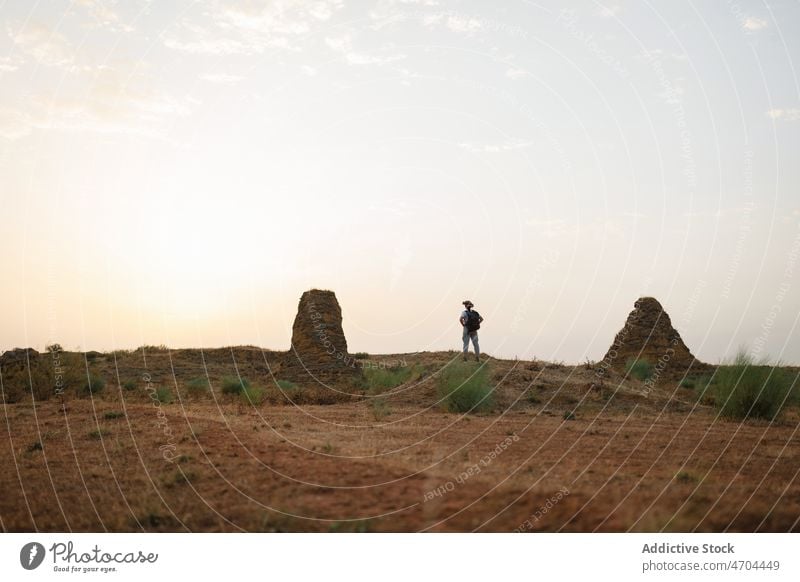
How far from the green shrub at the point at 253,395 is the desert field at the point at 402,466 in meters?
0.18

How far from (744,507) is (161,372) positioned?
29.0 meters

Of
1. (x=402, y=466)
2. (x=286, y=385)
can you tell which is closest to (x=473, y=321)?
(x=286, y=385)

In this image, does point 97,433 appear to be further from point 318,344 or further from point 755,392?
point 755,392

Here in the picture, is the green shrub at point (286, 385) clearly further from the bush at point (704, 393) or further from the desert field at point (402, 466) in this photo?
the bush at point (704, 393)

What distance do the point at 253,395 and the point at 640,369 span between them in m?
16.0

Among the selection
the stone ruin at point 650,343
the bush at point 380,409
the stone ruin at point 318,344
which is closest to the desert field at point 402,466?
the bush at point 380,409

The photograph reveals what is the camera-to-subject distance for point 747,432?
1336 cm

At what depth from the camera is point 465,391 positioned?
1798cm

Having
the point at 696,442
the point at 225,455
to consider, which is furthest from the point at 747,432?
the point at 225,455

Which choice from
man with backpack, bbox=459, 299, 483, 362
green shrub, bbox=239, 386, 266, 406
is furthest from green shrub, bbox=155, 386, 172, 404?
man with backpack, bbox=459, 299, 483, 362

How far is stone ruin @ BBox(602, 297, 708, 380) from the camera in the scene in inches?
1080

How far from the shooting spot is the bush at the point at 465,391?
17891mm

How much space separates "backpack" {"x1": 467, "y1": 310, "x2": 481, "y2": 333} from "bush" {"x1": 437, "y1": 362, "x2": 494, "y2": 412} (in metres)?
3.11

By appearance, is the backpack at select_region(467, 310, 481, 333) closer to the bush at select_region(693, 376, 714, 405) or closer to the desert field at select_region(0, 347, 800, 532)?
the desert field at select_region(0, 347, 800, 532)
